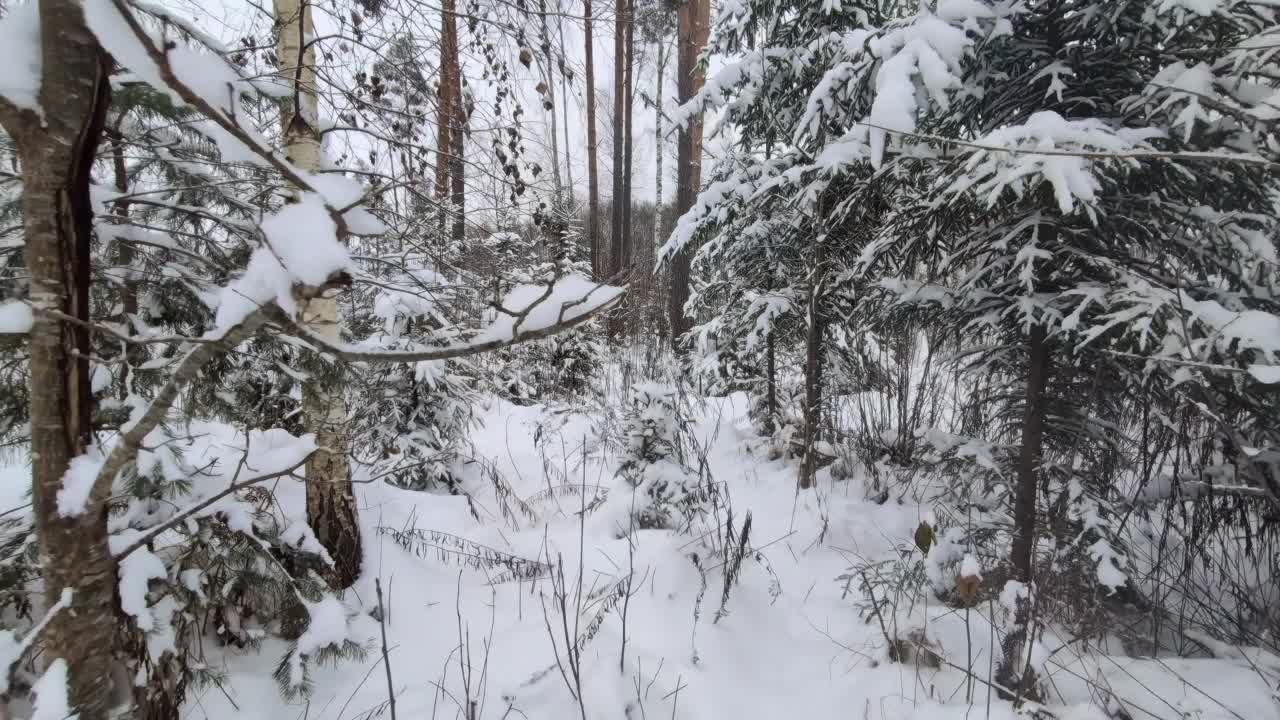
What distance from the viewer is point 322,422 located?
2.11m

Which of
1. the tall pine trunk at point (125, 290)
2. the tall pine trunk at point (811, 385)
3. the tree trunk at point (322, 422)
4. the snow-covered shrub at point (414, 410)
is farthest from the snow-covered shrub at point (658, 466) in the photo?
the tall pine trunk at point (125, 290)

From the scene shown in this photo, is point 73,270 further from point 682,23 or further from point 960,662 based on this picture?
point 682,23

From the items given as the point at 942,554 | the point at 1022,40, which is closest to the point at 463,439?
the point at 942,554

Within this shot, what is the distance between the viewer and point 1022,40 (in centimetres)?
215

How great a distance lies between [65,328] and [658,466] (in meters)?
2.29

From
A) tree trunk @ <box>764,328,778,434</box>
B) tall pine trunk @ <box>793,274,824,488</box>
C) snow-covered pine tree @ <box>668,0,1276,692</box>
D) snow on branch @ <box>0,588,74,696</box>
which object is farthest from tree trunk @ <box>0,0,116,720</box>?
tree trunk @ <box>764,328,778,434</box>

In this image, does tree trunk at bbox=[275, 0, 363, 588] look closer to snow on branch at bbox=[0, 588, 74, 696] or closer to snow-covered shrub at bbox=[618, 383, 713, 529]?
snow on branch at bbox=[0, 588, 74, 696]

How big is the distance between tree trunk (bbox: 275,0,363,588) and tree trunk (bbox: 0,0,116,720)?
90 cm

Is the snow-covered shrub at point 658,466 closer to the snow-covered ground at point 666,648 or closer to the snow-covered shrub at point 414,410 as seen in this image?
the snow-covered ground at point 666,648

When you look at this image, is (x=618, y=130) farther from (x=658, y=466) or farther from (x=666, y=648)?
(x=666, y=648)

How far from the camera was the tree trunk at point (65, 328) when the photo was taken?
946 millimetres

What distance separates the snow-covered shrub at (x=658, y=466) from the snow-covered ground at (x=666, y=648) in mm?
122

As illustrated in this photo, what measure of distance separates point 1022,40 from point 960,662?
2.50 m

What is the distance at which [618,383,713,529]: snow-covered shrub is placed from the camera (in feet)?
9.27
